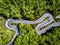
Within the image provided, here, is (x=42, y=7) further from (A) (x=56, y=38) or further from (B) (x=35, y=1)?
(A) (x=56, y=38)

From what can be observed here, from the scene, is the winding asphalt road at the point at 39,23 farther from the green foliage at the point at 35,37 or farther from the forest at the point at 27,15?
the green foliage at the point at 35,37

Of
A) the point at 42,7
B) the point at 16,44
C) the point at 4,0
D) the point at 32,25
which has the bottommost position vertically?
the point at 16,44

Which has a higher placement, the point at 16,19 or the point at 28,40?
the point at 16,19

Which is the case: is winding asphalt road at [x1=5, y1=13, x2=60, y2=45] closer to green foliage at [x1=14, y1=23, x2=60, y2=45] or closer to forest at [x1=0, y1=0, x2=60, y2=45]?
forest at [x1=0, y1=0, x2=60, y2=45]

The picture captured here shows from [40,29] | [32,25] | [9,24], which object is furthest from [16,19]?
[40,29]

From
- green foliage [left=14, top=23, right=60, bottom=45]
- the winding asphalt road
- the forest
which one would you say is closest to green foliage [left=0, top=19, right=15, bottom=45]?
the forest

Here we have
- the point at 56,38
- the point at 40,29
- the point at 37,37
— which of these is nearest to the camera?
the point at 56,38

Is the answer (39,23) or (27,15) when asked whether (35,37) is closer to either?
(39,23)

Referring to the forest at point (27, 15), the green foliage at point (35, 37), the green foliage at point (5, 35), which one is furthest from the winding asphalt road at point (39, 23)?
the green foliage at point (35, 37)

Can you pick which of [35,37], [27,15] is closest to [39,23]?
[27,15]
